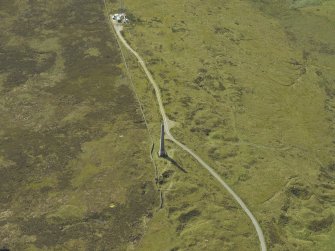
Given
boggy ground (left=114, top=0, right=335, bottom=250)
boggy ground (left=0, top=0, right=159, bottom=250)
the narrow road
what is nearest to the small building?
boggy ground (left=114, top=0, right=335, bottom=250)

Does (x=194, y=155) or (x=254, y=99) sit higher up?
(x=254, y=99)

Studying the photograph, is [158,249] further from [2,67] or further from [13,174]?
[2,67]

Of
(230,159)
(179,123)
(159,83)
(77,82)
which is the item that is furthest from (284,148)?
(77,82)

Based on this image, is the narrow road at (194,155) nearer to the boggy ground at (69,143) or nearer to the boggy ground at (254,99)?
the boggy ground at (254,99)

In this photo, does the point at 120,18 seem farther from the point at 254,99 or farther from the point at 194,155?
the point at 194,155

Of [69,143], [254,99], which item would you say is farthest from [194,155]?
[254,99]

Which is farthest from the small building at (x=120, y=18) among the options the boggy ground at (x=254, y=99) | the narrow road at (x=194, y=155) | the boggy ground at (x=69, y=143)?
the narrow road at (x=194, y=155)

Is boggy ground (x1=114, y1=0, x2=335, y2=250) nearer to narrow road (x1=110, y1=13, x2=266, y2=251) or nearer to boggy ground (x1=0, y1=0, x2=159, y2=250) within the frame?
narrow road (x1=110, y1=13, x2=266, y2=251)
